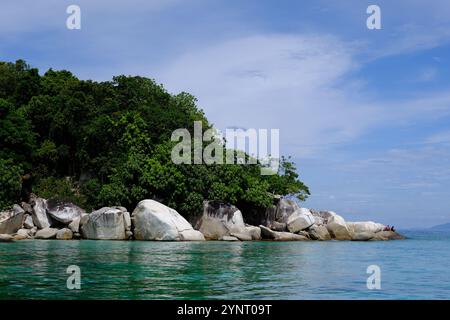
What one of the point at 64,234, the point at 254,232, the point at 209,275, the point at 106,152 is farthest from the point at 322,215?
the point at 209,275

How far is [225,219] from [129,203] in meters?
5.71

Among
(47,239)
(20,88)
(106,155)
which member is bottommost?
(47,239)

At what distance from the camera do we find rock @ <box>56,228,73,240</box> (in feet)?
102

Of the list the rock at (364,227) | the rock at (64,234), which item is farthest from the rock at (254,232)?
the rock at (64,234)

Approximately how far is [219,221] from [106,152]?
31.6 ft

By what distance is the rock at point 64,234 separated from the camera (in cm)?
3103

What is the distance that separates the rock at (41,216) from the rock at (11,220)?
0.76 metres

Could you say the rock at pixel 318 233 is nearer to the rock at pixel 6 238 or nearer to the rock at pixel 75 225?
the rock at pixel 75 225

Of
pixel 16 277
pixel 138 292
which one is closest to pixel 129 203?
pixel 16 277

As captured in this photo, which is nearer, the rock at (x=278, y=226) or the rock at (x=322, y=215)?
the rock at (x=278, y=226)

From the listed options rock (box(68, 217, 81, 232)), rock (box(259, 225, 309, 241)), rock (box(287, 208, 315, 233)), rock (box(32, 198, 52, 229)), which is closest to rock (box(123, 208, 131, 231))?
rock (box(68, 217, 81, 232))
